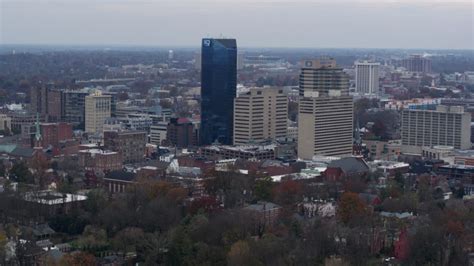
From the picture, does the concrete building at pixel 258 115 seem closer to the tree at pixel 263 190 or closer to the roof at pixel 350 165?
the roof at pixel 350 165

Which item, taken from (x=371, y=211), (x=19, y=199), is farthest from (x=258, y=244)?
(x=19, y=199)

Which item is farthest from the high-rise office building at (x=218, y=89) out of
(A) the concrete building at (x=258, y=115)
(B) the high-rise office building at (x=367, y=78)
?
(B) the high-rise office building at (x=367, y=78)

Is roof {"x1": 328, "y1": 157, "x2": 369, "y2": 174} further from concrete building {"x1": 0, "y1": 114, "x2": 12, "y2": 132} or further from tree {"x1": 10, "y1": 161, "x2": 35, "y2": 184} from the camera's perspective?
concrete building {"x1": 0, "y1": 114, "x2": 12, "y2": 132}

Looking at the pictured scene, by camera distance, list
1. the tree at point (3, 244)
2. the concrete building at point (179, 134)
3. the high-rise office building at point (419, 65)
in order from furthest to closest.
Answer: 1. the high-rise office building at point (419, 65)
2. the concrete building at point (179, 134)
3. the tree at point (3, 244)

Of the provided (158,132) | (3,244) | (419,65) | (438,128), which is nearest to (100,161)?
(158,132)

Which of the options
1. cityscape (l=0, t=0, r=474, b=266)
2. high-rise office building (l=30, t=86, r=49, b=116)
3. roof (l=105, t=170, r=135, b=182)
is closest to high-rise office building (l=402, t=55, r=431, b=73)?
cityscape (l=0, t=0, r=474, b=266)
